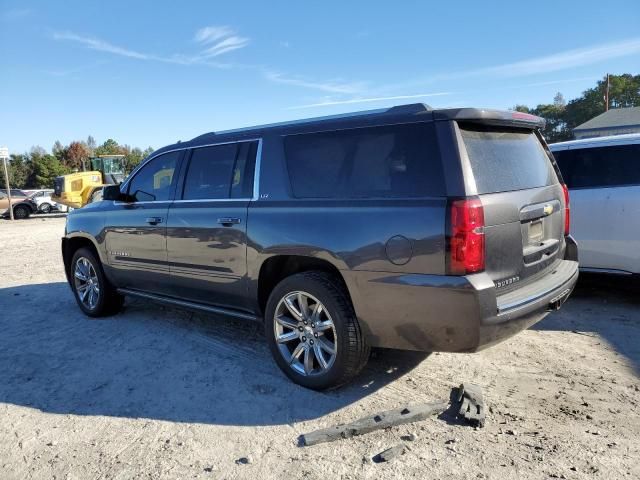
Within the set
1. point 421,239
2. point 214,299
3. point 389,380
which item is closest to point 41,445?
point 214,299

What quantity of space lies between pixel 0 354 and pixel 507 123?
192 inches

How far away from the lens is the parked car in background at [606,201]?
17.5 ft

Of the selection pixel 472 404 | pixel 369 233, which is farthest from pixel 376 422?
pixel 369 233

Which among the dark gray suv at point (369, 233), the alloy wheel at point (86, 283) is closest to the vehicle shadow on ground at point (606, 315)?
the dark gray suv at point (369, 233)

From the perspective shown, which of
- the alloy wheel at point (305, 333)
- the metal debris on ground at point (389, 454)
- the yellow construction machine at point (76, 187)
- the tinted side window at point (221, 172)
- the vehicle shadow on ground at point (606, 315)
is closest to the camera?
the metal debris on ground at point (389, 454)

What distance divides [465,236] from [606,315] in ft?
10.9

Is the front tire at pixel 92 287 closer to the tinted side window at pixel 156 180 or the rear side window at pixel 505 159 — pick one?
the tinted side window at pixel 156 180

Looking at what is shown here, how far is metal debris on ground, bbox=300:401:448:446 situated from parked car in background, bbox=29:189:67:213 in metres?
30.5

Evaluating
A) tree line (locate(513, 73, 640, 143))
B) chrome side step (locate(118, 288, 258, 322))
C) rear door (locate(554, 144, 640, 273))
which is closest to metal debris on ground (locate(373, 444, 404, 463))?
chrome side step (locate(118, 288, 258, 322))

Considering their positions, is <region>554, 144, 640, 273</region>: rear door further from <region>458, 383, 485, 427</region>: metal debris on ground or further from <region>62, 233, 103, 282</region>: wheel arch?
<region>62, 233, 103, 282</region>: wheel arch

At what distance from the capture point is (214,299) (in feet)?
14.6

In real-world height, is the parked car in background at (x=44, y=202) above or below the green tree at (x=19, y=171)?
below

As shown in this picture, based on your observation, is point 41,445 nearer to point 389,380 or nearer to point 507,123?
point 389,380

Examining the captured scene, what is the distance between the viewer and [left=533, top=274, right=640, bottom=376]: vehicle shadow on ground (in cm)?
456
